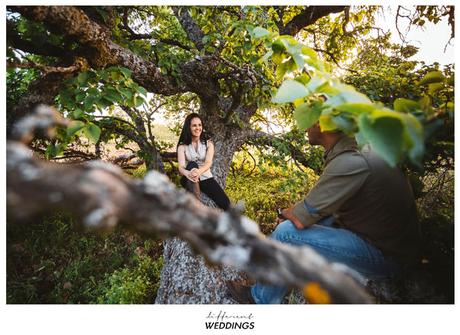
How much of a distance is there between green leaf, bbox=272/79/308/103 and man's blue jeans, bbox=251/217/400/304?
1.36 metres

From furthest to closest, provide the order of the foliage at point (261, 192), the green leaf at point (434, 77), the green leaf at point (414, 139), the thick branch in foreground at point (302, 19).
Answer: the foliage at point (261, 192)
the thick branch in foreground at point (302, 19)
the green leaf at point (434, 77)
the green leaf at point (414, 139)

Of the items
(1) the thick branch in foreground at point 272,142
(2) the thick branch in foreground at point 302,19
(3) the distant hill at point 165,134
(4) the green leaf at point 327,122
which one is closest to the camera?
(4) the green leaf at point 327,122

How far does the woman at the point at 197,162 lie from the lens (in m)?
3.43

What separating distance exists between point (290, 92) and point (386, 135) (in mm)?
380

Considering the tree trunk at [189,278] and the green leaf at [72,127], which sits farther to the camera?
the tree trunk at [189,278]

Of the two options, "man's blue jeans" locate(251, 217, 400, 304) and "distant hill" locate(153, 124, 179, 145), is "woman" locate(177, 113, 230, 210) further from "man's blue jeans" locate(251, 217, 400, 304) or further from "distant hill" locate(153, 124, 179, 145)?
"man's blue jeans" locate(251, 217, 400, 304)

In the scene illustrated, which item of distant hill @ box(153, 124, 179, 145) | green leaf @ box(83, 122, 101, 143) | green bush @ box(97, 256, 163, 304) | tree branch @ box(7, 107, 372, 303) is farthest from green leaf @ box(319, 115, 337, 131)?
distant hill @ box(153, 124, 179, 145)

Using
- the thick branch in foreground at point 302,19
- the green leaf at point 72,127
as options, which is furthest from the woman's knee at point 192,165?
the thick branch in foreground at point 302,19

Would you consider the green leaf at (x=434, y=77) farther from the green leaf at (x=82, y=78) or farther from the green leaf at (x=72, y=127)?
the green leaf at (x=82, y=78)

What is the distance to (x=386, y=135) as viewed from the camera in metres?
0.85

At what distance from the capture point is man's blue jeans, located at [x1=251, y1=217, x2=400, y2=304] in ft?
6.57

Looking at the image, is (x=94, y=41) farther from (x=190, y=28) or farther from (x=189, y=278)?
(x=190, y=28)

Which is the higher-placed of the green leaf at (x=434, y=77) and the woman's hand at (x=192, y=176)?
the green leaf at (x=434, y=77)

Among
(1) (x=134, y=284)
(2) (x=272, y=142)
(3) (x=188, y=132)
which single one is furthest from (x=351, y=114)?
(2) (x=272, y=142)
